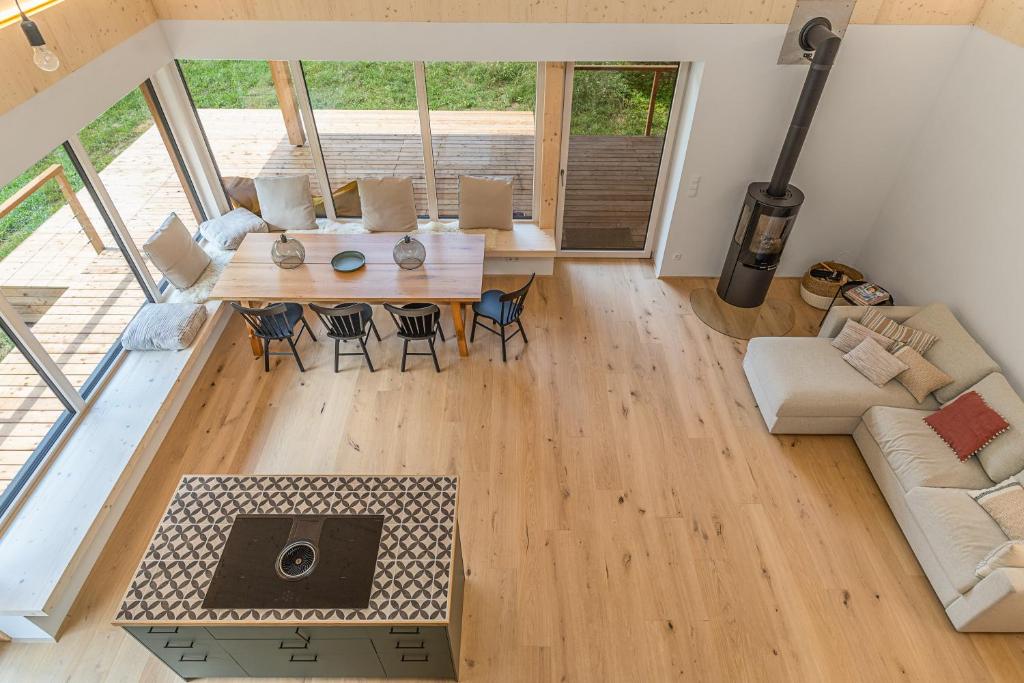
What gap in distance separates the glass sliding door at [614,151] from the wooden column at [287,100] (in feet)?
8.73

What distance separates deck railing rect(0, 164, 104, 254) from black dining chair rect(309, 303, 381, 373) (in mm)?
1775

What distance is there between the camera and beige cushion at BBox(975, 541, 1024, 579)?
3154 mm

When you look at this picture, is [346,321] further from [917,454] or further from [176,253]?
[917,454]

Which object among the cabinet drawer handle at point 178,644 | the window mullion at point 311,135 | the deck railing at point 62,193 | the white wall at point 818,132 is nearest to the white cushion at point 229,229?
the window mullion at point 311,135

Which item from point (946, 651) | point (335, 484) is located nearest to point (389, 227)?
point (335, 484)

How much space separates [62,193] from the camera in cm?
425

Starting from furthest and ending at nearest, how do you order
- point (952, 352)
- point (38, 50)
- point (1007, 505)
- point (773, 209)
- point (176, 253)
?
point (176, 253)
point (773, 209)
point (952, 352)
point (1007, 505)
point (38, 50)

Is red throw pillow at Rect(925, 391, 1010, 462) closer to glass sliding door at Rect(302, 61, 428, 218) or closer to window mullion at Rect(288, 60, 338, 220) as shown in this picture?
glass sliding door at Rect(302, 61, 428, 218)

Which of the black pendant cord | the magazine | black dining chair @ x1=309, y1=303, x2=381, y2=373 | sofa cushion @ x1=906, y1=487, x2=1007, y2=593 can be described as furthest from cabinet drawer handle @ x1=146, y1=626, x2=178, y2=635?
the magazine

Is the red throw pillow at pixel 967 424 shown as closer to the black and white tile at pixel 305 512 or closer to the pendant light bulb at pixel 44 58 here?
the black and white tile at pixel 305 512

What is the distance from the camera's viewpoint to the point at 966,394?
4.09 m

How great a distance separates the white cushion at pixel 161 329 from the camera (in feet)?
15.8

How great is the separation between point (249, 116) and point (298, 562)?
4.66 m

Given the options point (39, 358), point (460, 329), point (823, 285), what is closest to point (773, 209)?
point (823, 285)
